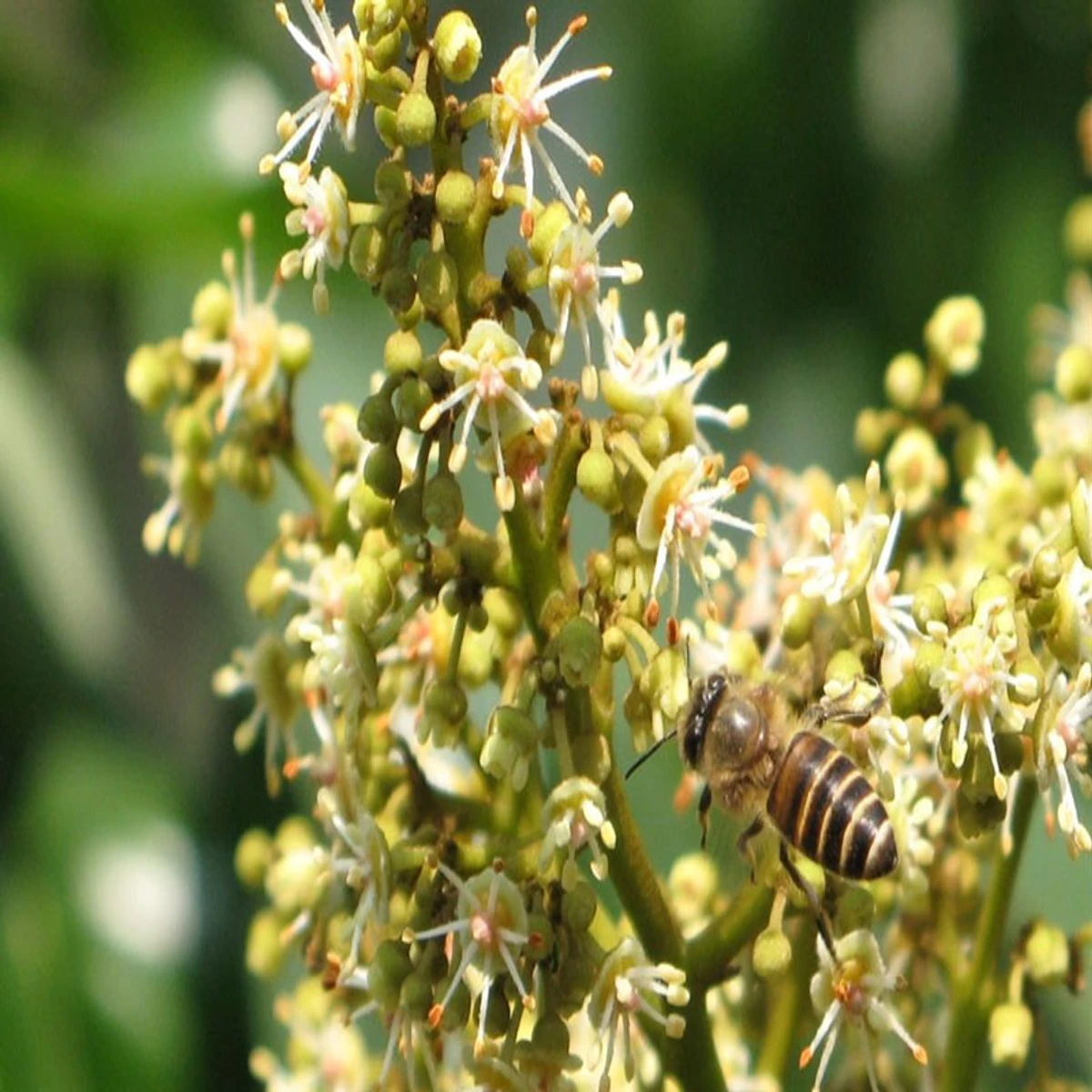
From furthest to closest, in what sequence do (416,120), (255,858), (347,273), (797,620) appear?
(347,273)
(255,858)
(797,620)
(416,120)

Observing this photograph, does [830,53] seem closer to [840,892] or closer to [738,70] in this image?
[738,70]

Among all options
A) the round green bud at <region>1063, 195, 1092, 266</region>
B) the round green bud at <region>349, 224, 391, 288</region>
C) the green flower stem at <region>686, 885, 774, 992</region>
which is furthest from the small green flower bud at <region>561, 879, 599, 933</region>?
the round green bud at <region>1063, 195, 1092, 266</region>

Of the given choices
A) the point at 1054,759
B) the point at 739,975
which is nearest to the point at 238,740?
the point at 739,975

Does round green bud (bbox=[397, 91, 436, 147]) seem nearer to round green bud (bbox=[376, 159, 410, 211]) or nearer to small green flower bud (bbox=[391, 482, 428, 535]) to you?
round green bud (bbox=[376, 159, 410, 211])

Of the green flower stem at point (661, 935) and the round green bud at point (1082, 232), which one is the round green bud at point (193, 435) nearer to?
→ the green flower stem at point (661, 935)

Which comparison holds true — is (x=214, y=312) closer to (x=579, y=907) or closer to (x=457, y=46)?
(x=457, y=46)

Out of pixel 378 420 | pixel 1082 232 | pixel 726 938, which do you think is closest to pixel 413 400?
pixel 378 420
